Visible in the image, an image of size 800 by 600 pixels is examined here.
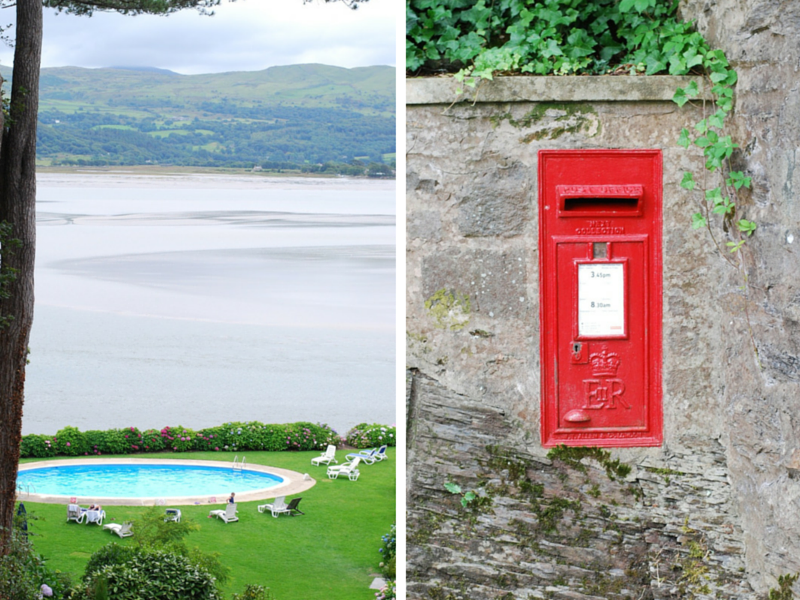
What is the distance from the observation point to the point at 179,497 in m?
8.18

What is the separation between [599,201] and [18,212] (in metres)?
3.63

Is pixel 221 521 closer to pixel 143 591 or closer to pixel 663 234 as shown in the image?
pixel 143 591

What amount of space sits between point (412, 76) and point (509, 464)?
1463 millimetres

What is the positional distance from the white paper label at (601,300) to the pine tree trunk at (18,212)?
3527 mm

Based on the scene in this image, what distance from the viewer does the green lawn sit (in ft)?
20.6

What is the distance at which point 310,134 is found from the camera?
10.5 metres

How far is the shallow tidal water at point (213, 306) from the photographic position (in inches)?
412

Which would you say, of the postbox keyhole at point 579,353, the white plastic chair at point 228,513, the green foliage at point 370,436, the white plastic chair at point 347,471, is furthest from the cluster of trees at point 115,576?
the green foliage at point 370,436

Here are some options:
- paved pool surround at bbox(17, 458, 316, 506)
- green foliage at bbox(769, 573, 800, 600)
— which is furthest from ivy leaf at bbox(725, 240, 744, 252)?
paved pool surround at bbox(17, 458, 316, 506)

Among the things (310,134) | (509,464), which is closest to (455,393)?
(509,464)

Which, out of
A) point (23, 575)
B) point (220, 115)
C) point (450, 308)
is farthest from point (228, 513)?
point (450, 308)

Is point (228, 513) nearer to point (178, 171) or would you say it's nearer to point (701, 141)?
point (178, 171)

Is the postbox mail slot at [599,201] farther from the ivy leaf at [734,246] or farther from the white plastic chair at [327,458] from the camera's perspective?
the white plastic chair at [327,458]

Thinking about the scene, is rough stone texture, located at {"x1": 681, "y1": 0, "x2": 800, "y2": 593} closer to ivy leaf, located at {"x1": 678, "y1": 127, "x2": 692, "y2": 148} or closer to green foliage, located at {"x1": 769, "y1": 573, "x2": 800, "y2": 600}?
green foliage, located at {"x1": 769, "y1": 573, "x2": 800, "y2": 600}
